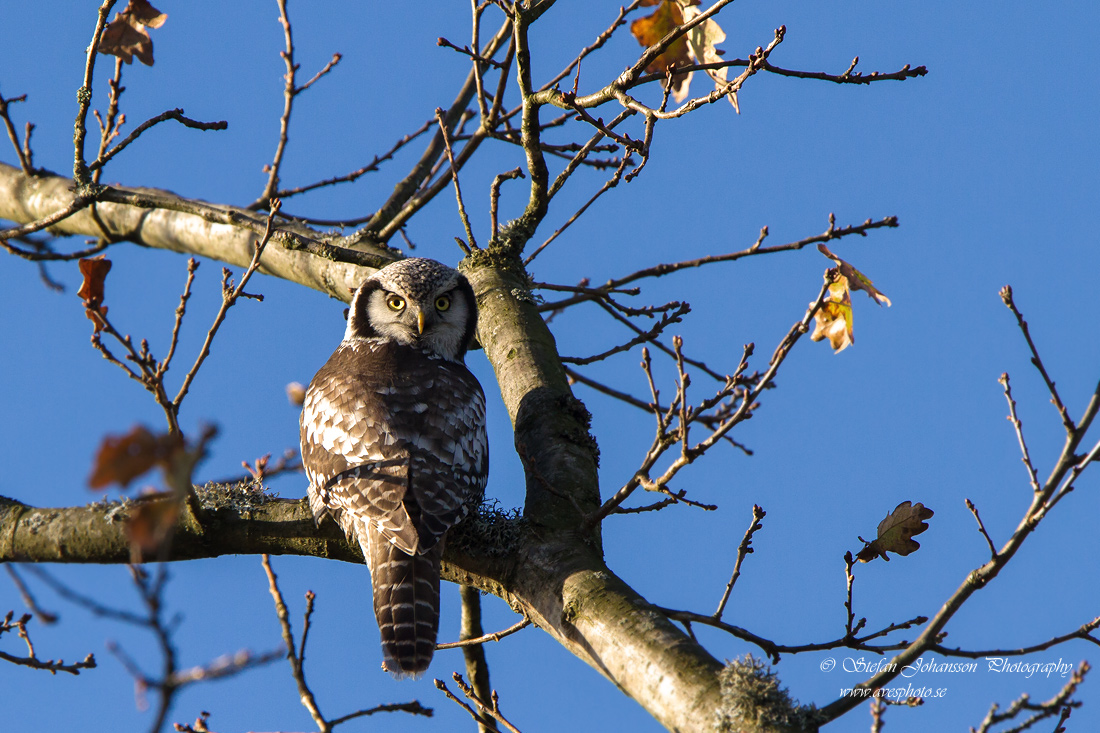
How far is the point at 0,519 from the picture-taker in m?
4.18

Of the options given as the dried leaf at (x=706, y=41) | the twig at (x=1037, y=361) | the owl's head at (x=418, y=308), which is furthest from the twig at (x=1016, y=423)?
the owl's head at (x=418, y=308)

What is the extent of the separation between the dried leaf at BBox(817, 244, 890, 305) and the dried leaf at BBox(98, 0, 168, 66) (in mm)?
3642

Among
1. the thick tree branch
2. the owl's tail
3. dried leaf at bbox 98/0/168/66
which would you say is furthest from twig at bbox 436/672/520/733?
dried leaf at bbox 98/0/168/66

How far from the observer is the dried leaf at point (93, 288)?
2918 mm

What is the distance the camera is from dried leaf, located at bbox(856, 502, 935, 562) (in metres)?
3.76

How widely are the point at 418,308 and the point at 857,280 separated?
8.77ft

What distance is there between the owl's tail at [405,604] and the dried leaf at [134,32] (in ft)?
9.80

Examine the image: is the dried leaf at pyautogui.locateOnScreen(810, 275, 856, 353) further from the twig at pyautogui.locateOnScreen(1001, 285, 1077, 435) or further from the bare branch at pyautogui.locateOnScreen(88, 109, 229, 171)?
the bare branch at pyautogui.locateOnScreen(88, 109, 229, 171)

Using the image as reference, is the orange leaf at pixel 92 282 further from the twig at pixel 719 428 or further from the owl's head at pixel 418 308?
the owl's head at pixel 418 308

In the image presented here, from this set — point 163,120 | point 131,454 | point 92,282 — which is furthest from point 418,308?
point 131,454

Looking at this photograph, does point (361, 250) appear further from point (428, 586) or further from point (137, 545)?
point (137, 545)

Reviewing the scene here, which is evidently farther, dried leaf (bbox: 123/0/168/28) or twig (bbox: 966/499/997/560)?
dried leaf (bbox: 123/0/168/28)

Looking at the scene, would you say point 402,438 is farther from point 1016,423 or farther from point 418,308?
point 1016,423

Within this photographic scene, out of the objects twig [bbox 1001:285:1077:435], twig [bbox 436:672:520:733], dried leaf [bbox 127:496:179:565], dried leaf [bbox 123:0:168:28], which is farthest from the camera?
dried leaf [bbox 123:0:168:28]
